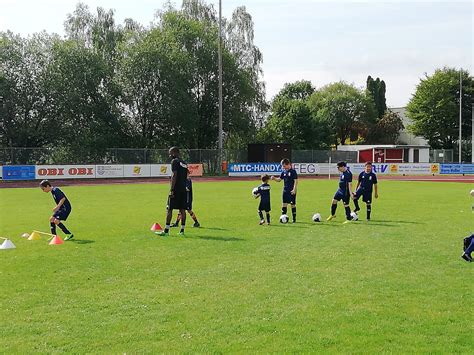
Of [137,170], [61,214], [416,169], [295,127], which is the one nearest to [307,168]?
[416,169]

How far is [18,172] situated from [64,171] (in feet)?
10.9

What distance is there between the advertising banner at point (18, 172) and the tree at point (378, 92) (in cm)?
7154

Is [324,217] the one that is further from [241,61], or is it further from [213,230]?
[241,61]

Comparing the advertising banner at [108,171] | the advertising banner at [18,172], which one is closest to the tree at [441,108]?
the advertising banner at [108,171]

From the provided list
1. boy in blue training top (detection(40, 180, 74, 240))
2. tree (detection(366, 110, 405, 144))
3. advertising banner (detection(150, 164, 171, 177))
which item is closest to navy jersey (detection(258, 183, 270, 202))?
boy in blue training top (detection(40, 180, 74, 240))

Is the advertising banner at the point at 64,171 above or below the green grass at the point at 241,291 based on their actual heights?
above

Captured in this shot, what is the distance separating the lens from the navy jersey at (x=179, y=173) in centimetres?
1326

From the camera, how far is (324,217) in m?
17.3

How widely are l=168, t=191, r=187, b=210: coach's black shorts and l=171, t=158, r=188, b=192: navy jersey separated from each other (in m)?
0.10

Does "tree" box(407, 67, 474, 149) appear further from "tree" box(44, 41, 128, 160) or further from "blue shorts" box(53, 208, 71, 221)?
"blue shorts" box(53, 208, 71, 221)

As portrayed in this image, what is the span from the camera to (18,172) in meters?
40.0

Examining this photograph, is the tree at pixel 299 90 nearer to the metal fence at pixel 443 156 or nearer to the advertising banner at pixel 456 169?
the metal fence at pixel 443 156

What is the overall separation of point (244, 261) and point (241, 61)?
52.6 meters

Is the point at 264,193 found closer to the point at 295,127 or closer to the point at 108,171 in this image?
the point at 108,171
